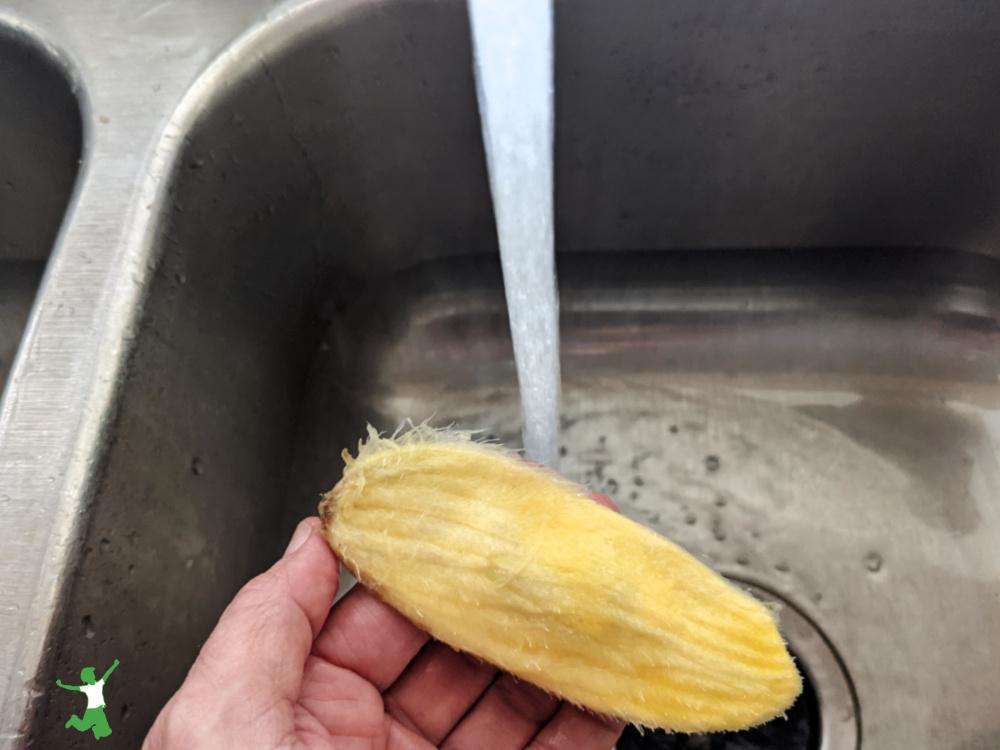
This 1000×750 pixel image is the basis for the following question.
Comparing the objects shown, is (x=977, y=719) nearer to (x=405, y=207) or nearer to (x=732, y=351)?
(x=732, y=351)

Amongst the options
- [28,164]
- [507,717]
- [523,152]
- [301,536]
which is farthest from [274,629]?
[28,164]

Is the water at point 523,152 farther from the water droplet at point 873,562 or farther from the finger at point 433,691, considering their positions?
the water droplet at point 873,562

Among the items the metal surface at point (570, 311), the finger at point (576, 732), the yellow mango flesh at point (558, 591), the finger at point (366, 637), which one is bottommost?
the finger at point (576, 732)

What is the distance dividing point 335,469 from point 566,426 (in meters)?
0.26

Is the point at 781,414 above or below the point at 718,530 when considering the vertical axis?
above

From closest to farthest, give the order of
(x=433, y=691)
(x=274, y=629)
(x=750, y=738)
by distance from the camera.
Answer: (x=274, y=629), (x=433, y=691), (x=750, y=738)

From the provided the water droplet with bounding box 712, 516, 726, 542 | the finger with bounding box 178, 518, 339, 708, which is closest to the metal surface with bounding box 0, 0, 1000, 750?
the water droplet with bounding box 712, 516, 726, 542

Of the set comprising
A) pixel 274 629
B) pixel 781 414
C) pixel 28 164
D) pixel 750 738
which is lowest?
pixel 750 738

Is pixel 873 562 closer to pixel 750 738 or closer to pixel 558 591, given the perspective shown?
pixel 750 738

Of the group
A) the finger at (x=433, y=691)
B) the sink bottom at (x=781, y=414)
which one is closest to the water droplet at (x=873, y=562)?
the sink bottom at (x=781, y=414)

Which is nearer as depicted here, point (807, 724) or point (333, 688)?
point (333, 688)

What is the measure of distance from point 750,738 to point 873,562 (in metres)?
0.23

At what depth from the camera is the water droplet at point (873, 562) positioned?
77 centimetres

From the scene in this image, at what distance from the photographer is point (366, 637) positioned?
541 millimetres
